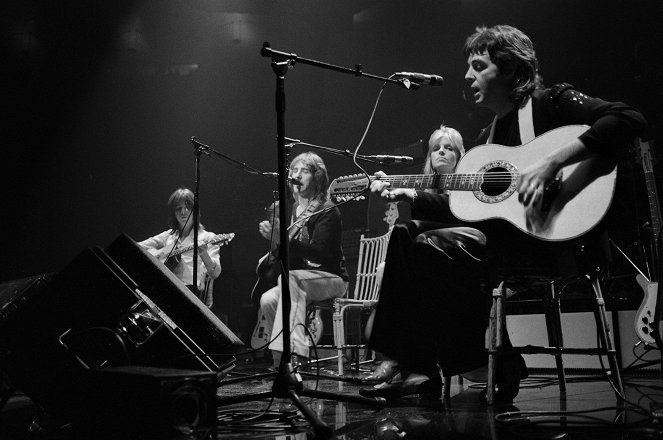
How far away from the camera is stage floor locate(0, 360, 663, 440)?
1453 mm

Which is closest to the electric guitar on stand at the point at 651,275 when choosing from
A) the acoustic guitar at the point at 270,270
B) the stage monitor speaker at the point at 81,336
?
the acoustic guitar at the point at 270,270

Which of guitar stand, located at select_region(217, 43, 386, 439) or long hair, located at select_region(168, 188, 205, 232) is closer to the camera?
guitar stand, located at select_region(217, 43, 386, 439)

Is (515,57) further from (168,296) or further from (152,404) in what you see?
(152,404)

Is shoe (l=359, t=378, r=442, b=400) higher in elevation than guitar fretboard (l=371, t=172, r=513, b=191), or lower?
lower

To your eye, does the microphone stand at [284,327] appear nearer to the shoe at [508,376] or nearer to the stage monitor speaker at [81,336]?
the stage monitor speaker at [81,336]

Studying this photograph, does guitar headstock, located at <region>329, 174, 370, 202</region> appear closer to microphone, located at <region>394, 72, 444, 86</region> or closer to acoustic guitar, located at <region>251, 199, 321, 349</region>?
microphone, located at <region>394, 72, 444, 86</region>

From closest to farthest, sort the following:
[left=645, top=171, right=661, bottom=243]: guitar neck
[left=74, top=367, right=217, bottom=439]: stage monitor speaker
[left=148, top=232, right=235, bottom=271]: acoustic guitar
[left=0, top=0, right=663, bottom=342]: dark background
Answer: [left=74, top=367, right=217, bottom=439]: stage monitor speaker → [left=645, top=171, right=661, bottom=243]: guitar neck → [left=148, top=232, right=235, bottom=271]: acoustic guitar → [left=0, top=0, right=663, bottom=342]: dark background

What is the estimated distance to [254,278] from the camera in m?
6.26

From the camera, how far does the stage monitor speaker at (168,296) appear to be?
213 centimetres

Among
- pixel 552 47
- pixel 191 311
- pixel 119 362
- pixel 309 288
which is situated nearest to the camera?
pixel 119 362

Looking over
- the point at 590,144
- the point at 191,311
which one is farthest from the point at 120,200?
the point at 590,144

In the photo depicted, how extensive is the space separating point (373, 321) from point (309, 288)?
68.8 inches

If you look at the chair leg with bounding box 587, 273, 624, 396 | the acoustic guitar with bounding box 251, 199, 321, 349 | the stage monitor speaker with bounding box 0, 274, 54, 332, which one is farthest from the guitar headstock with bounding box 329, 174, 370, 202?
the stage monitor speaker with bounding box 0, 274, 54, 332

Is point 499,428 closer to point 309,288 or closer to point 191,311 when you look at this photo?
point 191,311
